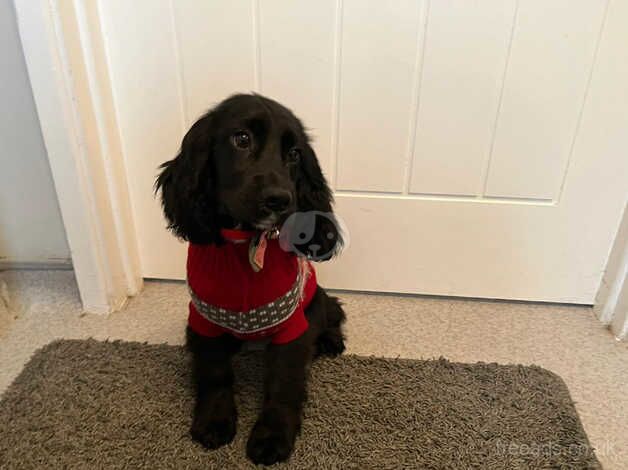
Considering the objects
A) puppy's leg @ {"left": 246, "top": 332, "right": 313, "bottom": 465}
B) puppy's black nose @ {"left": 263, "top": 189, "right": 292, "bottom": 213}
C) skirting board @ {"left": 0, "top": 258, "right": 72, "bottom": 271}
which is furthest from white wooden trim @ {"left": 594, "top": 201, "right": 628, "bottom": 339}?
skirting board @ {"left": 0, "top": 258, "right": 72, "bottom": 271}

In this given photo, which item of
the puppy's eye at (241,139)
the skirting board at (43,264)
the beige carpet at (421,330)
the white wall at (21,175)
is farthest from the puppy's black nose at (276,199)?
the skirting board at (43,264)

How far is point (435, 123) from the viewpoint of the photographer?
114 cm

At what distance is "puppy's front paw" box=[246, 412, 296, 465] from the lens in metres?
0.82

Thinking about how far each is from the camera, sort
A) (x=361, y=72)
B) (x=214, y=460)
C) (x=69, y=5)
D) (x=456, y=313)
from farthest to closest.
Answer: (x=456, y=313), (x=361, y=72), (x=69, y=5), (x=214, y=460)

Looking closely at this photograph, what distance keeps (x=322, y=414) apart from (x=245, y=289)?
308 mm

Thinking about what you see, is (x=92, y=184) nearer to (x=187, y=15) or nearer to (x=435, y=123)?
(x=187, y=15)

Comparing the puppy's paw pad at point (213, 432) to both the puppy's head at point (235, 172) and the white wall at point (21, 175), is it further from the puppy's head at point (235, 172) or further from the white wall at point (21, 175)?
the white wall at point (21, 175)

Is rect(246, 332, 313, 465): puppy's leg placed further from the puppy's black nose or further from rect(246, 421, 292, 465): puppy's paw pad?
the puppy's black nose

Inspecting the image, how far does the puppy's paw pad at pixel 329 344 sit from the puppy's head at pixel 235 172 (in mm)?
403

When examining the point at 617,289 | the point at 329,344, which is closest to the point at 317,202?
the point at 329,344

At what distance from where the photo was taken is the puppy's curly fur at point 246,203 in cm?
75

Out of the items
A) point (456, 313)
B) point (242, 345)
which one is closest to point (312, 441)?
point (242, 345)

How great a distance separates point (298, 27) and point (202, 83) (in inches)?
10.4

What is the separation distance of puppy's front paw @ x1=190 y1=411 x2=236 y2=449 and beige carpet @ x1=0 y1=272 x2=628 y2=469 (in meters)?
0.32
